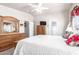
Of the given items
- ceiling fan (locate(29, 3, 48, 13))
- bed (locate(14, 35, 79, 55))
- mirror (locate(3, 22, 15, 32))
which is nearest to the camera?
bed (locate(14, 35, 79, 55))

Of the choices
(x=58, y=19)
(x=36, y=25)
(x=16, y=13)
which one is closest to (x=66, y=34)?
(x=58, y=19)

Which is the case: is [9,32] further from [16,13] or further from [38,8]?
[38,8]

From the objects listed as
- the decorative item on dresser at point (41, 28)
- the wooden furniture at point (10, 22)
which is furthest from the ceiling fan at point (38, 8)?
the wooden furniture at point (10, 22)

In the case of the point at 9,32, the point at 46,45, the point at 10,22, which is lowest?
the point at 46,45

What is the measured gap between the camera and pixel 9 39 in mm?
1039

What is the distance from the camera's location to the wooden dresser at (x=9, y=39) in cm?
98

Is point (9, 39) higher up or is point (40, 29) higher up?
point (40, 29)

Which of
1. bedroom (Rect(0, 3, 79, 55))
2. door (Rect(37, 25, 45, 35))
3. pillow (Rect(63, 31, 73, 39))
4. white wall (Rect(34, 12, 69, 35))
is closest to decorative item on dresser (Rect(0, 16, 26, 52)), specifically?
bedroom (Rect(0, 3, 79, 55))

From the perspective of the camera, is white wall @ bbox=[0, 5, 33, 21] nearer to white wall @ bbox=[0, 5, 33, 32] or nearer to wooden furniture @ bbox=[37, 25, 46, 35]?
white wall @ bbox=[0, 5, 33, 32]

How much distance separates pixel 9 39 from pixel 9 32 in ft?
0.24

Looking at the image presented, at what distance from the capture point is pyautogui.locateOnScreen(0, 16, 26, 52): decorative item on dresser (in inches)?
39.3

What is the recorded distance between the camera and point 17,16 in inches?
39.7

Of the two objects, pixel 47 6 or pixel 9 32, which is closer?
pixel 47 6
